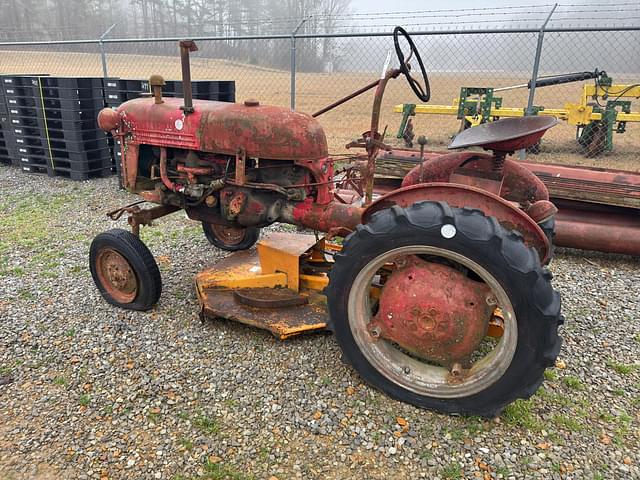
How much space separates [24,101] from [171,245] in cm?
477

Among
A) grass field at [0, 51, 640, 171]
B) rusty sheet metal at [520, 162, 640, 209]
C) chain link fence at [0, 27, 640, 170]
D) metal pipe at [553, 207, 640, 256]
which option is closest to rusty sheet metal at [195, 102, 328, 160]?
chain link fence at [0, 27, 640, 170]

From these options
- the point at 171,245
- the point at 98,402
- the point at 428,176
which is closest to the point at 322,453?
the point at 98,402

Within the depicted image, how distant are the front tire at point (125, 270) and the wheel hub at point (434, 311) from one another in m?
1.62

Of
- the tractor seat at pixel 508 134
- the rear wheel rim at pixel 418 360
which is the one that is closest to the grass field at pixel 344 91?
the tractor seat at pixel 508 134

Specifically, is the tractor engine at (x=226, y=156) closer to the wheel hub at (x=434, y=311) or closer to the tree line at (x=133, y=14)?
the wheel hub at (x=434, y=311)

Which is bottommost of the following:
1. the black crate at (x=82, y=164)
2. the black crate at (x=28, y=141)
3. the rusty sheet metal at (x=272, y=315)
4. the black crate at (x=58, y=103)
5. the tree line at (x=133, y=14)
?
the rusty sheet metal at (x=272, y=315)

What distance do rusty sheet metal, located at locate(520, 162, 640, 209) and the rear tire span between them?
3000 mm

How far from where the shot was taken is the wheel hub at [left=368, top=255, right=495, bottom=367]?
2.37 m

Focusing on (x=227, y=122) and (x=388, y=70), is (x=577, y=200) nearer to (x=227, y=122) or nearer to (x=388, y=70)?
(x=388, y=70)

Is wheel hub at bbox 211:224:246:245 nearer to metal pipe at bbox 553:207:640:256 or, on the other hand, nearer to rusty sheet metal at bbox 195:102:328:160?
rusty sheet metal at bbox 195:102:328:160

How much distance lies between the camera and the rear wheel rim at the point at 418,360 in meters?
2.23

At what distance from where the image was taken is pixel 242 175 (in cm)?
309

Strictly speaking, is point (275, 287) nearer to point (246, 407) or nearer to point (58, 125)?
point (246, 407)

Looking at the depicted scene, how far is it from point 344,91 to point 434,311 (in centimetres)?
1999
